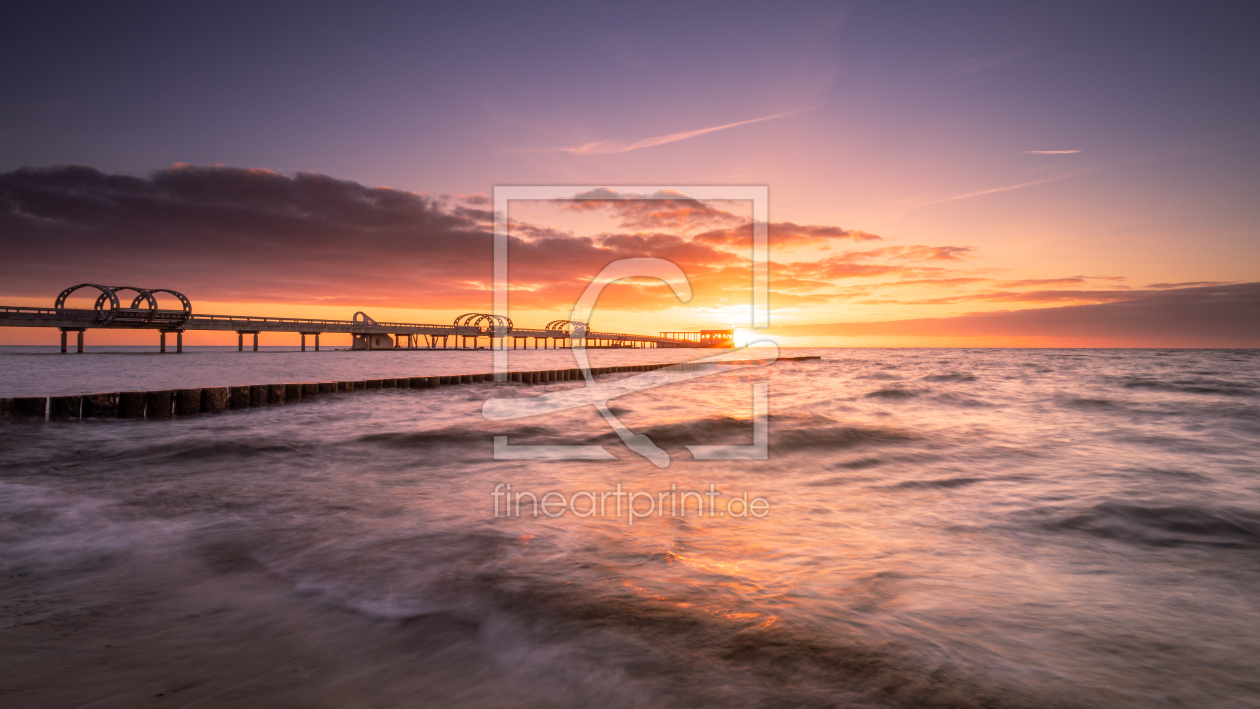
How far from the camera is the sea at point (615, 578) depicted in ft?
9.65

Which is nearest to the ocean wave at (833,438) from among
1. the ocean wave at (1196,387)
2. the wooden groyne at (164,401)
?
the wooden groyne at (164,401)

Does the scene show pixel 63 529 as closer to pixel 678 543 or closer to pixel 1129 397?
pixel 678 543

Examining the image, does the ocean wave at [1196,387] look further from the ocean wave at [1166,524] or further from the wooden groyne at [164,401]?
the wooden groyne at [164,401]

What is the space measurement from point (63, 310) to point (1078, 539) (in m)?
75.1

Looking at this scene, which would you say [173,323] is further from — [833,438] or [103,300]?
[833,438]

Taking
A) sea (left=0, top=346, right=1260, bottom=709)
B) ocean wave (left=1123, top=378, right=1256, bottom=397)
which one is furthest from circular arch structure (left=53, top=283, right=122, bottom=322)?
ocean wave (left=1123, top=378, right=1256, bottom=397)

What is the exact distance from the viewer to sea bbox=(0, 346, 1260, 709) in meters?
2.94

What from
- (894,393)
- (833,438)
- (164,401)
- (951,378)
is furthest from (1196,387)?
(164,401)

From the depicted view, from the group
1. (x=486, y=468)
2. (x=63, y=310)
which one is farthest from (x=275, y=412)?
(x=63, y=310)

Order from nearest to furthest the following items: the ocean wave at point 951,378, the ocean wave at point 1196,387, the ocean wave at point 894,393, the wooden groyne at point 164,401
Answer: the wooden groyne at point 164,401, the ocean wave at point 894,393, the ocean wave at point 1196,387, the ocean wave at point 951,378

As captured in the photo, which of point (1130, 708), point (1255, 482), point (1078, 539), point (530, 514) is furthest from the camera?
point (1255, 482)

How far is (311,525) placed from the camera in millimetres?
5730

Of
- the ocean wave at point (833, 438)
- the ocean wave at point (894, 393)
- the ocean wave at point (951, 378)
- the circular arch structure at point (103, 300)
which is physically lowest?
the ocean wave at point (833, 438)

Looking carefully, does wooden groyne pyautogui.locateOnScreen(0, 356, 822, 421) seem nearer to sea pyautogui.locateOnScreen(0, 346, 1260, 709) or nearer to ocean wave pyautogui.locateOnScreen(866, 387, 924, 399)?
sea pyautogui.locateOnScreen(0, 346, 1260, 709)
